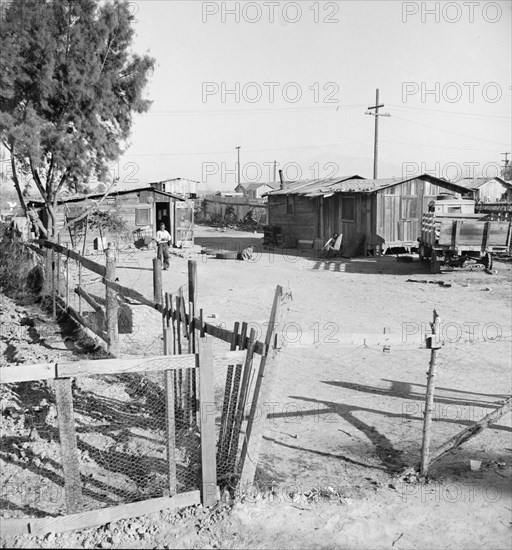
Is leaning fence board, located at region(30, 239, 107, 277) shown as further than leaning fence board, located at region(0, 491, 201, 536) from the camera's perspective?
Yes

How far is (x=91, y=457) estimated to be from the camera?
5441mm

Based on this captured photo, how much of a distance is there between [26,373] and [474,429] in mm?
3851

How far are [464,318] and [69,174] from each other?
10882 millimetres

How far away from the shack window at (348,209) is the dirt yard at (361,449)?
1203 centimetres

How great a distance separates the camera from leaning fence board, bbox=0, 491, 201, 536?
13.5 ft

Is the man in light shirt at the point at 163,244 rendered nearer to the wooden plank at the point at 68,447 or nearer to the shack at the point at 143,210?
the shack at the point at 143,210

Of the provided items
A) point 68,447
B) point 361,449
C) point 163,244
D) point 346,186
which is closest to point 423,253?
point 346,186

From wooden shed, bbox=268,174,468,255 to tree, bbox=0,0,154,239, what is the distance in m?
11.2

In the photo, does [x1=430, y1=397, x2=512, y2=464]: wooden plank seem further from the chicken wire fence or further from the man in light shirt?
the man in light shirt

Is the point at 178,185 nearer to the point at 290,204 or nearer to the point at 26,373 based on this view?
the point at 290,204

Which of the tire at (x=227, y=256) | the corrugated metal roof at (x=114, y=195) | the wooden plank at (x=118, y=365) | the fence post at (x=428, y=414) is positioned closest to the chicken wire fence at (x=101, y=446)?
the wooden plank at (x=118, y=365)

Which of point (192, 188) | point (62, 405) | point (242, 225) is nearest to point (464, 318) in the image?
point (62, 405)

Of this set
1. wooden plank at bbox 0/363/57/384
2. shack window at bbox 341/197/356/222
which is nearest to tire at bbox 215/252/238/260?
shack window at bbox 341/197/356/222

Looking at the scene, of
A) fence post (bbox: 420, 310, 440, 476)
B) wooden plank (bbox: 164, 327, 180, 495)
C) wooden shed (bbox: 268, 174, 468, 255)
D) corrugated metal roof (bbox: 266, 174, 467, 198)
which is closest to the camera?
wooden plank (bbox: 164, 327, 180, 495)
